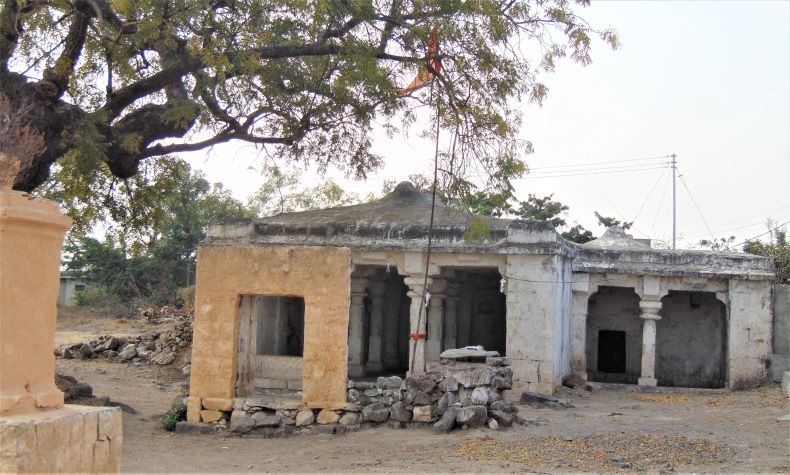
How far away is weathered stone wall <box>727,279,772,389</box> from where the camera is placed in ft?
59.0

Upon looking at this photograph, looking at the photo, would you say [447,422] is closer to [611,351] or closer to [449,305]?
[449,305]

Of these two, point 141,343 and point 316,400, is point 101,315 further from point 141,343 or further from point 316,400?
point 316,400

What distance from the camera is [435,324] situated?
1778cm

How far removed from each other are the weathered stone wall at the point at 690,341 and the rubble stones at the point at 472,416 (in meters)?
10.8

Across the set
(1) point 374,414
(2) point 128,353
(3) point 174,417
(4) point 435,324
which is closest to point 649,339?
(4) point 435,324

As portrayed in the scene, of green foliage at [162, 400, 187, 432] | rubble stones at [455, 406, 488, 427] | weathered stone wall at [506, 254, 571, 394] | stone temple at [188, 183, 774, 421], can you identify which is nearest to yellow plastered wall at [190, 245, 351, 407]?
stone temple at [188, 183, 774, 421]

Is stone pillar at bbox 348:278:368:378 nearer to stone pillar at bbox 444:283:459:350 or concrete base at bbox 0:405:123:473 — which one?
stone pillar at bbox 444:283:459:350

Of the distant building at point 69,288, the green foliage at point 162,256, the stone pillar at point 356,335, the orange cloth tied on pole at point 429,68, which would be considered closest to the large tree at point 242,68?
the orange cloth tied on pole at point 429,68

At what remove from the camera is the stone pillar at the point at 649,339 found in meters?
18.5

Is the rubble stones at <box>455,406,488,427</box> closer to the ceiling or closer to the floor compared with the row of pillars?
closer to the floor

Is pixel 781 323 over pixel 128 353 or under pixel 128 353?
over

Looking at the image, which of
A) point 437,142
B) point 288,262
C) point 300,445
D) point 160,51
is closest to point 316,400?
point 300,445

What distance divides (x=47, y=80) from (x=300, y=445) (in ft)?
19.0

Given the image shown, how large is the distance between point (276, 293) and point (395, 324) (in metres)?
9.74
